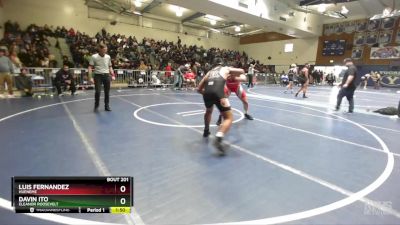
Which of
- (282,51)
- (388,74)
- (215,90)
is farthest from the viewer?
(282,51)

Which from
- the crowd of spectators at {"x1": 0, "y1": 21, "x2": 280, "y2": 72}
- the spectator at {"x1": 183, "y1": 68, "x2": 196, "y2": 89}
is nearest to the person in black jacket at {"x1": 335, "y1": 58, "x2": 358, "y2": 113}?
the crowd of spectators at {"x1": 0, "y1": 21, "x2": 280, "y2": 72}

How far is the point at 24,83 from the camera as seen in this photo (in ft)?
32.0

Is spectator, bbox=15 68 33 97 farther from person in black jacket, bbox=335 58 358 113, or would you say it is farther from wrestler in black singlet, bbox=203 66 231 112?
person in black jacket, bbox=335 58 358 113

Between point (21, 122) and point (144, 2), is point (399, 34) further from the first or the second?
point (21, 122)

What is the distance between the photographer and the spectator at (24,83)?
9.56 m

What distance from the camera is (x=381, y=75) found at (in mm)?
23406

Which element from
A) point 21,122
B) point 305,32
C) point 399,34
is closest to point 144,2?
point 305,32

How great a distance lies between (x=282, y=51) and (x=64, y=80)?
2627cm

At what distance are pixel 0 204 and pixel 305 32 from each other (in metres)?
26.6
